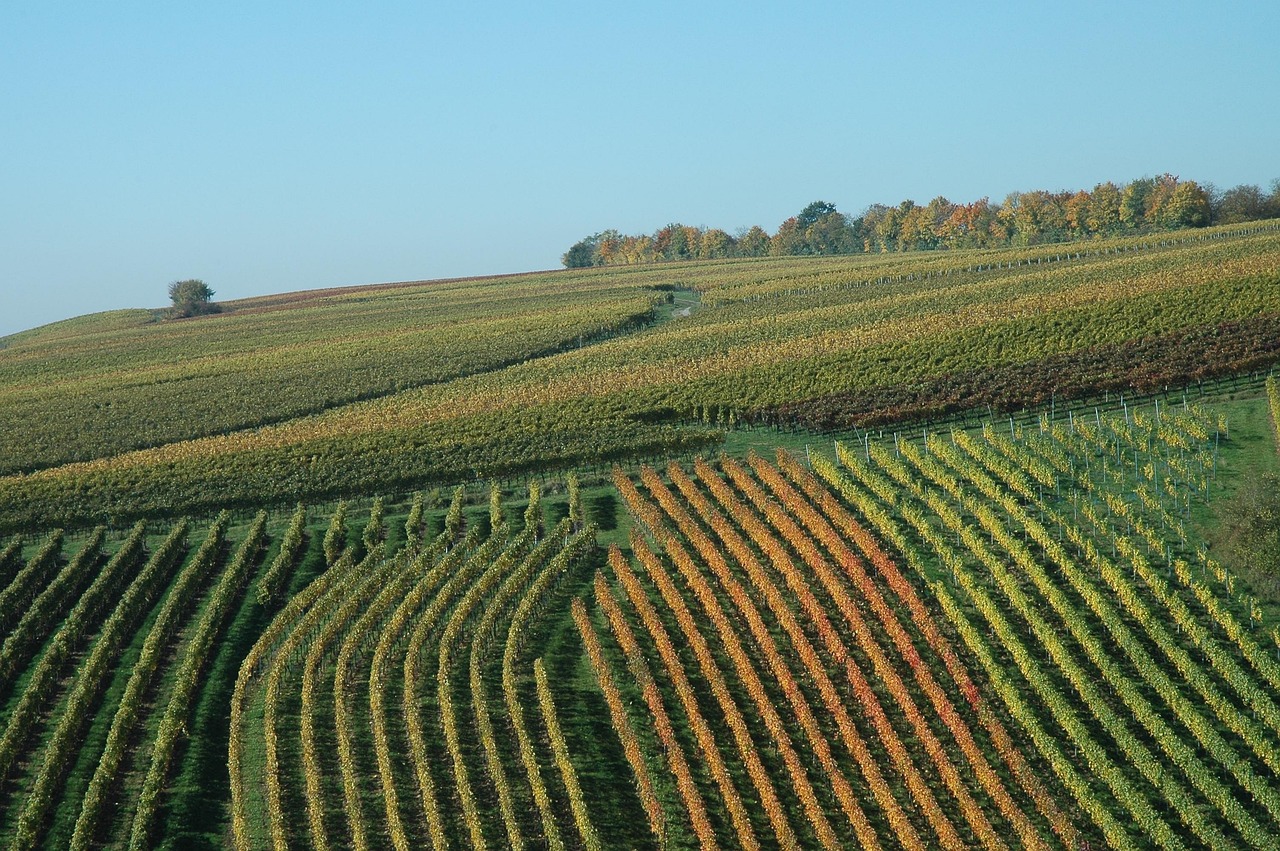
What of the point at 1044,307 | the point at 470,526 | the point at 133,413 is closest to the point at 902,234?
the point at 1044,307

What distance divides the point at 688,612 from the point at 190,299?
445 ft

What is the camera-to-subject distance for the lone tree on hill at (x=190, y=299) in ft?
509

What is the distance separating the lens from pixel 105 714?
33375mm

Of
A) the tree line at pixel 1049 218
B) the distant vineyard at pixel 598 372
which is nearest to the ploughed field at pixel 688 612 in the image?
the distant vineyard at pixel 598 372

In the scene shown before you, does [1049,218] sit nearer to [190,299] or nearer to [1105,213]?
[1105,213]

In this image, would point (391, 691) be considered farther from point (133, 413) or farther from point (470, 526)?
point (133, 413)

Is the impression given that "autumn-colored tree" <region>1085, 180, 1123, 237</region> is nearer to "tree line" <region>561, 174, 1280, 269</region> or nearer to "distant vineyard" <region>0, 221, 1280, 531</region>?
"tree line" <region>561, 174, 1280, 269</region>

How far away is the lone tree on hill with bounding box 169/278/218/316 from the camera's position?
6107 inches

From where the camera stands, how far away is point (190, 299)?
513 ft

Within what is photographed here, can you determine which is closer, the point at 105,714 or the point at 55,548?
the point at 105,714

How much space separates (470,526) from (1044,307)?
4540 cm

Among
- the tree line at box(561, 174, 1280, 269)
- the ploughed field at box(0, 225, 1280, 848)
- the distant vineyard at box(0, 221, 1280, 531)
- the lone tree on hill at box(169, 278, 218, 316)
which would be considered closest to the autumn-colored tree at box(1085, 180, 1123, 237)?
the tree line at box(561, 174, 1280, 269)

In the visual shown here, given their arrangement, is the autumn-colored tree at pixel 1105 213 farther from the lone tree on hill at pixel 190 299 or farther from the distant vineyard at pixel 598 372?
the lone tree on hill at pixel 190 299

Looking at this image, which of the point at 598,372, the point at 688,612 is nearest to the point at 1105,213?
the point at 598,372
